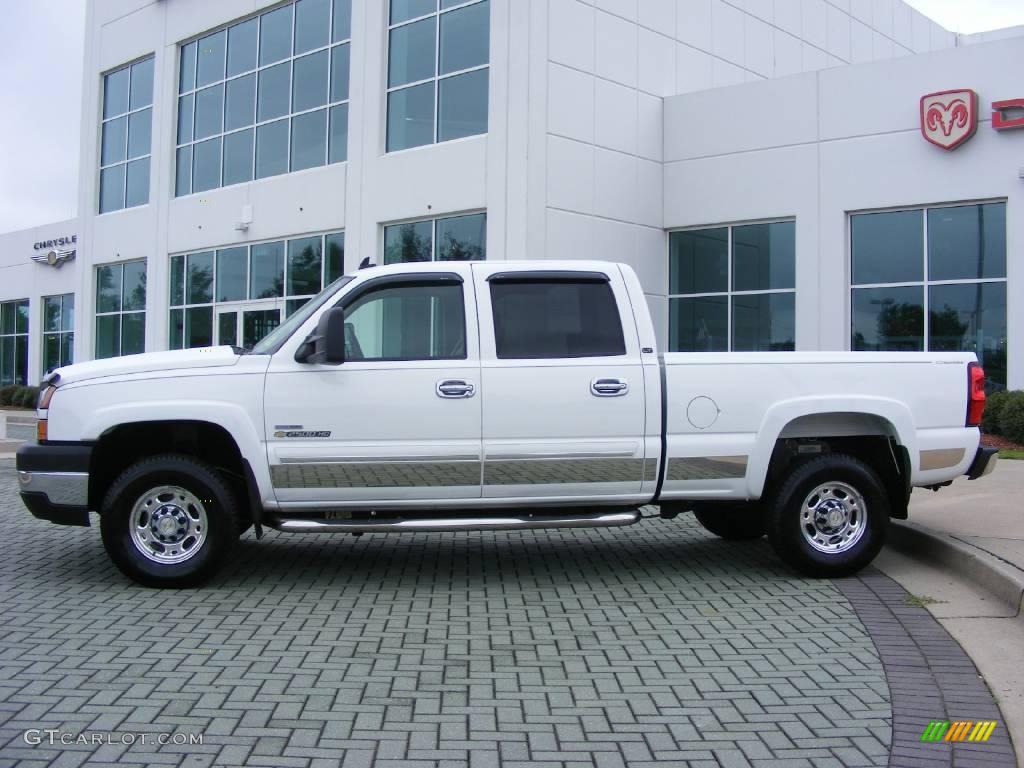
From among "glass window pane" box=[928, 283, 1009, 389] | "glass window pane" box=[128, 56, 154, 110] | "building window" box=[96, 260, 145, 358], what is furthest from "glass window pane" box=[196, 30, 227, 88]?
"glass window pane" box=[928, 283, 1009, 389]

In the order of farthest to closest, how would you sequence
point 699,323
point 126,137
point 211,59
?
point 126,137, point 211,59, point 699,323

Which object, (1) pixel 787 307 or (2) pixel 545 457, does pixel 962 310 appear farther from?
(2) pixel 545 457

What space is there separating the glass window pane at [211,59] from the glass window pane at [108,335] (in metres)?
7.48

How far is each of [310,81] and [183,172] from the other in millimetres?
5837

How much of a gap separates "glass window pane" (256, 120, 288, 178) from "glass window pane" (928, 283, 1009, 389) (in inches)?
579

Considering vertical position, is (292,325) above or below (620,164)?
below

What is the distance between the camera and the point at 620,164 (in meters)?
19.7

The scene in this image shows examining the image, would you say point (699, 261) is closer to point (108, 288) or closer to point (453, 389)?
point (453, 389)

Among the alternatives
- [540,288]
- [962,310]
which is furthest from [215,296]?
[540,288]

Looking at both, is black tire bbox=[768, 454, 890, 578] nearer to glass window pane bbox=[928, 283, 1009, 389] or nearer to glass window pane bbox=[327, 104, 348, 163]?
glass window pane bbox=[928, 283, 1009, 389]

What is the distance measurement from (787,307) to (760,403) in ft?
43.6

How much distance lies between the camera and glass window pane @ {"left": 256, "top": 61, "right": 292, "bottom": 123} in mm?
23672

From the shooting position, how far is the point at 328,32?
22.5 m

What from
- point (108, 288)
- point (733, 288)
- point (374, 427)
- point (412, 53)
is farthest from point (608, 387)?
point (108, 288)
